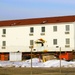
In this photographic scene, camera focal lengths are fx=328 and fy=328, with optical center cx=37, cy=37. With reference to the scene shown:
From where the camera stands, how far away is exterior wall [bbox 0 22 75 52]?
55031mm

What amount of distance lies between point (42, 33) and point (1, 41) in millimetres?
8292

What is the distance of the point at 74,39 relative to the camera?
54.1 metres

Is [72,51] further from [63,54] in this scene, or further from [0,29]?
[0,29]

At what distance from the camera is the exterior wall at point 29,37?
5503 cm

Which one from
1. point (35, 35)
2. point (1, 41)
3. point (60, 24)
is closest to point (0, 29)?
point (1, 41)

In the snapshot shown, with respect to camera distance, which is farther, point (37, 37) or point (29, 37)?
point (29, 37)

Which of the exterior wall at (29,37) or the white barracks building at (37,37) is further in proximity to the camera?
the exterior wall at (29,37)

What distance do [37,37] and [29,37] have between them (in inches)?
57.8

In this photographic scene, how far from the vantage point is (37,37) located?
188ft

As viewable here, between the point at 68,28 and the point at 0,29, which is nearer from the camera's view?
the point at 68,28

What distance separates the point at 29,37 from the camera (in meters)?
57.8

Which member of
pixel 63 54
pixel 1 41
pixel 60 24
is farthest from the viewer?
pixel 1 41

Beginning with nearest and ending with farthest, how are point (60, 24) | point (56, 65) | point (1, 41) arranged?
point (56, 65), point (60, 24), point (1, 41)

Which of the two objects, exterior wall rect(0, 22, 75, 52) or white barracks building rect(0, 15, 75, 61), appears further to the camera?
exterior wall rect(0, 22, 75, 52)
